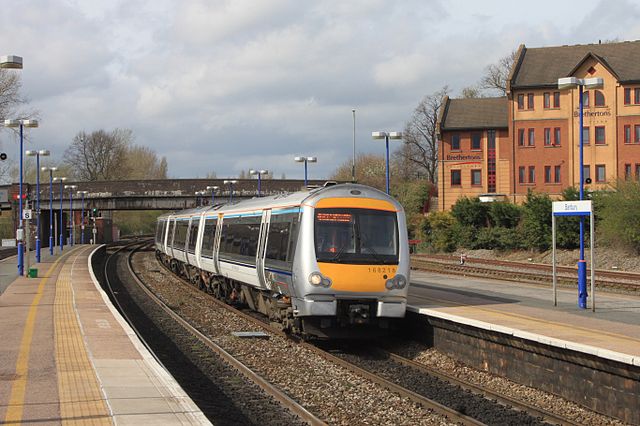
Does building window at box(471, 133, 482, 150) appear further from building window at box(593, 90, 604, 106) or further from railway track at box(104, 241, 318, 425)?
railway track at box(104, 241, 318, 425)

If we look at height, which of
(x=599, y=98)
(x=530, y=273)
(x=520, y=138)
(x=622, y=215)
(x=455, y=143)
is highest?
(x=599, y=98)

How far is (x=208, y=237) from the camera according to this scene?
2538cm

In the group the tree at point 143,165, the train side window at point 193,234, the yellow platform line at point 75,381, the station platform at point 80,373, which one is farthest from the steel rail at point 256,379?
the tree at point 143,165

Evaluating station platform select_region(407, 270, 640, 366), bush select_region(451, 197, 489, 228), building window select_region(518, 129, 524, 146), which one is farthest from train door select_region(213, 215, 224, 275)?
building window select_region(518, 129, 524, 146)

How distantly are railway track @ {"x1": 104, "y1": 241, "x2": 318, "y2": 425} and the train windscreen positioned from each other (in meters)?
2.72

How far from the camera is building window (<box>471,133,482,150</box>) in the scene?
61.8m

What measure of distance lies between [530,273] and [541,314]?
14.4m

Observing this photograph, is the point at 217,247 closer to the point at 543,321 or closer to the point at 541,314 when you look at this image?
the point at 541,314

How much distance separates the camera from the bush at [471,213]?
147ft

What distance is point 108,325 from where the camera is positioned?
50.8 ft

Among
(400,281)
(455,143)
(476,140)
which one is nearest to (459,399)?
(400,281)

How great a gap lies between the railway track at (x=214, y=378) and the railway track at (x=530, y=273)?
42.9 ft

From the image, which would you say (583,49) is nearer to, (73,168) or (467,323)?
(467,323)

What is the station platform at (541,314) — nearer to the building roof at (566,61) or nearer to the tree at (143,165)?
the building roof at (566,61)
